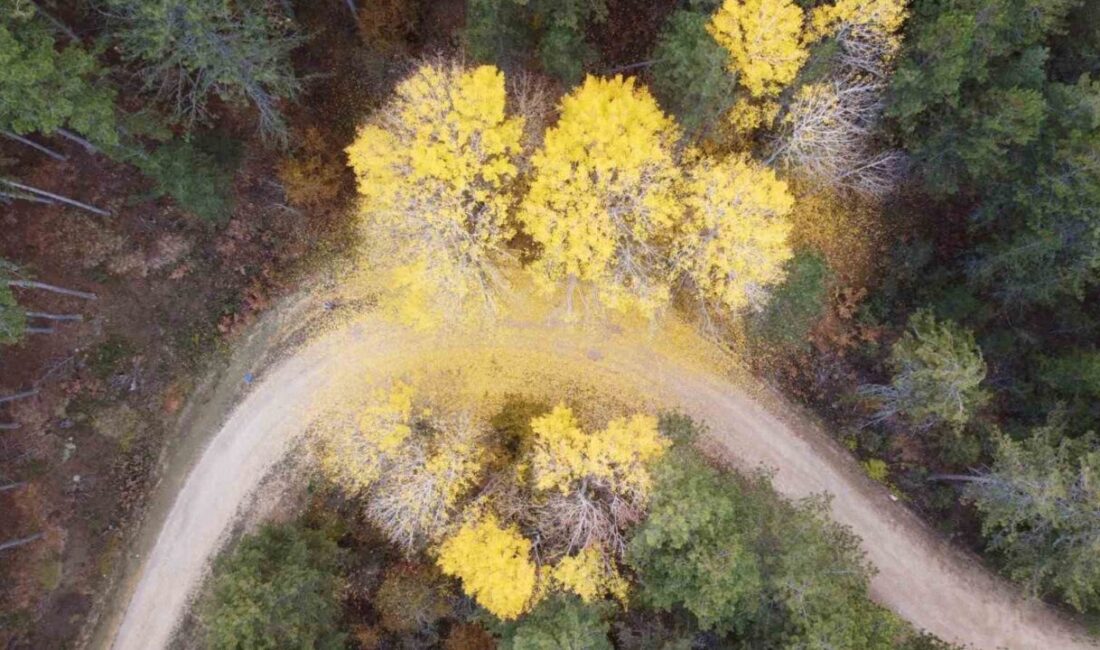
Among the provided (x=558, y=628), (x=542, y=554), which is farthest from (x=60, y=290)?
(x=558, y=628)

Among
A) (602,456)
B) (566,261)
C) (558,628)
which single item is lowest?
(558,628)

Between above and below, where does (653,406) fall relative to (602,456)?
below

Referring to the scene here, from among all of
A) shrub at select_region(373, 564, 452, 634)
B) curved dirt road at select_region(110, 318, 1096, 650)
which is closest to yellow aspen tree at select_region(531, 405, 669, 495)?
curved dirt road at select_region(110, 318, 1096, 650)

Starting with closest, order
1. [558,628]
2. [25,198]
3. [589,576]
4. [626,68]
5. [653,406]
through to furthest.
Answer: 1. [558,628]
2. [589,576]
3. [25,198]
4. [626,68]
5. [653,406]

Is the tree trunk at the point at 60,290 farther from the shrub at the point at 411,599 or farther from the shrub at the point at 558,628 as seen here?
the shrub at the point at 558,628

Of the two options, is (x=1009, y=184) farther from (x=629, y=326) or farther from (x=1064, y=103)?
(x=629, y=326)

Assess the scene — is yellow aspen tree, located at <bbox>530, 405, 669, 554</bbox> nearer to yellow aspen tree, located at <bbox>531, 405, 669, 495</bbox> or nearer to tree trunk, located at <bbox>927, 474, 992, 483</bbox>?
yellow aspen tree, located at <bbox>531, 405, 669, 495</bbox>

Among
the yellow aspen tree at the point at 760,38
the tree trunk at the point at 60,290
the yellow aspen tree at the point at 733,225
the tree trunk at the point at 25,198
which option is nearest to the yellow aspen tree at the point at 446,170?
the yellow aspen tree at the point at 733,225

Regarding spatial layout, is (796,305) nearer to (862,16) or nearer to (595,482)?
(862,16)
